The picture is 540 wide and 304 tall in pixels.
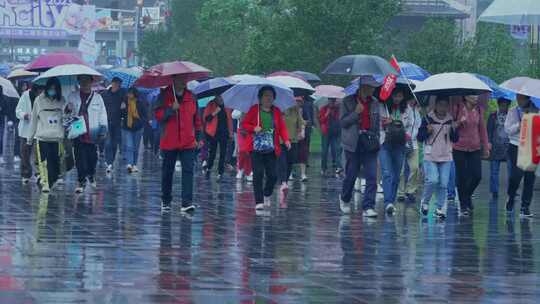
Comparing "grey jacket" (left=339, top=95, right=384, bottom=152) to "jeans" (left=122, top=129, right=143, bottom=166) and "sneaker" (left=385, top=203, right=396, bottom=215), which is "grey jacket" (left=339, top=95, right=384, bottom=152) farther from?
"jeans" (left=122, top=129, right=143, bottom=166)

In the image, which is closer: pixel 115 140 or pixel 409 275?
pixel 409 275

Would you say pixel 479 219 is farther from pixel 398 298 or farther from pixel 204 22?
pixel 204 22

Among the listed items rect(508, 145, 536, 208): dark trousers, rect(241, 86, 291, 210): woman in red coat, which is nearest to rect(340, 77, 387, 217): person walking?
rect(241, 86, 291, 210): woman in red coat

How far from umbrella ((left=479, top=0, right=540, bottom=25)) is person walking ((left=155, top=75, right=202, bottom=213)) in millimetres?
5192

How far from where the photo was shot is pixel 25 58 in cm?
14438

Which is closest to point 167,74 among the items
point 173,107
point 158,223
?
point 173,107

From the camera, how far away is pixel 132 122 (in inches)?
1006

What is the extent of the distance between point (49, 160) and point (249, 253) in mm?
6459

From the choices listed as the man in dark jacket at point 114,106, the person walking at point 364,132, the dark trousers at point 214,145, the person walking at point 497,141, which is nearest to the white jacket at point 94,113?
the person walking at point 364,132

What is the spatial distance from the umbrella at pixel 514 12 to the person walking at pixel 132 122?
706 centimetres

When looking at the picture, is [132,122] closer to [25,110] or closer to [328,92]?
[328,92]

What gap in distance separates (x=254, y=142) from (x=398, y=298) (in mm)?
7046

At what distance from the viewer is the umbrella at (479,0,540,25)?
19.9 metres

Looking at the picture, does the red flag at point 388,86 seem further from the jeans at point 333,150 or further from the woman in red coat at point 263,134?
the jeans at point 333,150
